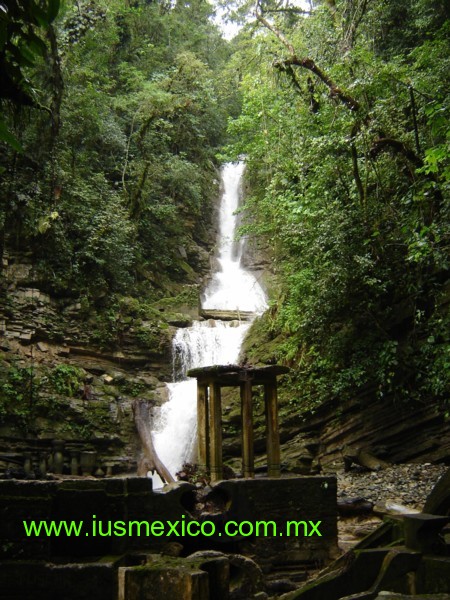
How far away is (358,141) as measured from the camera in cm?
1012

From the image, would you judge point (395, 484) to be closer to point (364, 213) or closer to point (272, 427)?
point (272, 427)

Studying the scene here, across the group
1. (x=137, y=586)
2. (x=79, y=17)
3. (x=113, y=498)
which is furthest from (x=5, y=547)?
(x=79, y=17)

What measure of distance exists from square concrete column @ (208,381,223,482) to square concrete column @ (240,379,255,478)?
0.45 metres

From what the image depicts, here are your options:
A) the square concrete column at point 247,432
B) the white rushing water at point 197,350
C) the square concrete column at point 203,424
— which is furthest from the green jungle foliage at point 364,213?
the square concrete column at point 203,424

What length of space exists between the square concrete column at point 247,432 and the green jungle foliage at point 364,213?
3.03 metres

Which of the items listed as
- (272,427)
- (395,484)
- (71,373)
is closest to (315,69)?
(272,427)

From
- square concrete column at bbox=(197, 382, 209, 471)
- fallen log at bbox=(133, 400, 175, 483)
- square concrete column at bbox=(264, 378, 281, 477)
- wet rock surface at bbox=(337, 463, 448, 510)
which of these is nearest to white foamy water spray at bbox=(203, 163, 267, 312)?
fallen log at bbox=(133, 400, 175, 483)

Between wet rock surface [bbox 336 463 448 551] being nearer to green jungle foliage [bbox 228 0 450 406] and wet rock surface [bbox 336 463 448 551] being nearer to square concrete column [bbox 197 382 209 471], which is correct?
green jungle foliage [bbox 228 0 450 406]

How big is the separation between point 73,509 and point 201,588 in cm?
180

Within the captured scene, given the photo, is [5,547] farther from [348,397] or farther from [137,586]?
[348,397]

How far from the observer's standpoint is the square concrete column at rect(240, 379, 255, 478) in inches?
334

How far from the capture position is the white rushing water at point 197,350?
14.0 metres

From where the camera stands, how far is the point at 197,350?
16.6 metres

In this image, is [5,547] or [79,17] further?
[79,17]
